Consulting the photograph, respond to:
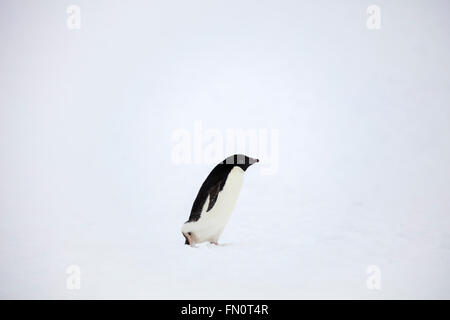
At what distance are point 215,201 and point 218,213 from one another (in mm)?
106

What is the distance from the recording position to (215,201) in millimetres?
3863

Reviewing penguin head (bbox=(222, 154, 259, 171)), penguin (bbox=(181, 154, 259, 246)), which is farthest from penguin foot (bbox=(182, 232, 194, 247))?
penguin head (bbox=(222, 154, 259, 171))

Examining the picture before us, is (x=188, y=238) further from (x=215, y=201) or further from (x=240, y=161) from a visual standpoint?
(x=240, y=161)

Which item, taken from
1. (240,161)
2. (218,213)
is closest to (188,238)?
(218,213)

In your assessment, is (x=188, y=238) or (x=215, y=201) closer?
(x=215, y=201)

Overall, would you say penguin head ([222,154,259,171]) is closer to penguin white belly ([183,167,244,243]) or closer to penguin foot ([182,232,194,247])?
penguin white belly ([183,167,244,243])

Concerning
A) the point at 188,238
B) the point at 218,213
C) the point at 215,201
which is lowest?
the point at 188,238

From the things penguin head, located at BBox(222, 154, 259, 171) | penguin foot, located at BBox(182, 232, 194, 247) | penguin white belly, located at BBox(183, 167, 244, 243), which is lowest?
penguin foot, located at BBox(182, 232, 194, 247)

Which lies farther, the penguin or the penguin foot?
the penguin foot

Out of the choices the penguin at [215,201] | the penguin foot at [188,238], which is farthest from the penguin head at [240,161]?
the penguin foot at [188,238]

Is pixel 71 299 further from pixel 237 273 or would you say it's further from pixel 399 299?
pixel 399 299

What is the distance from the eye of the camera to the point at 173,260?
3883mm

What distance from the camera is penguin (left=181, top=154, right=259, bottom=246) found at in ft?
12.7

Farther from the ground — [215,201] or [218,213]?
[215,201]
